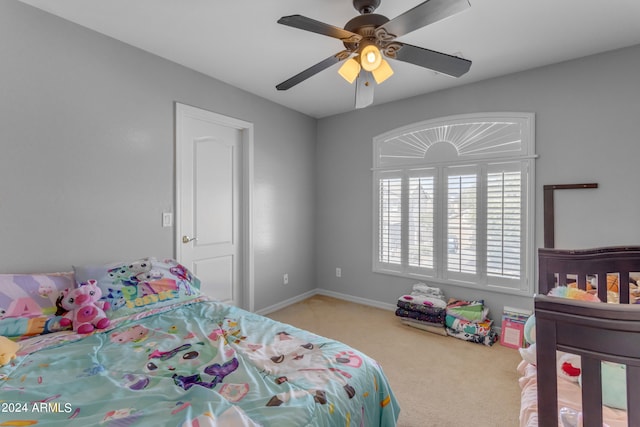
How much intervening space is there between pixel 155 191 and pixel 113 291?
967 mm

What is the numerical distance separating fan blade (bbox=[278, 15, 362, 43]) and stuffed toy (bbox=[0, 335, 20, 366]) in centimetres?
203

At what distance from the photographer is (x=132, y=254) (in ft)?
7.87

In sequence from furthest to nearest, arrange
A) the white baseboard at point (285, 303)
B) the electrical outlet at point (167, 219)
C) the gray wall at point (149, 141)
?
1. the white baseboard at point (285, 303)
2. the electrical outlet at point (167, 219)
3. the gray wall at point (149, 141)

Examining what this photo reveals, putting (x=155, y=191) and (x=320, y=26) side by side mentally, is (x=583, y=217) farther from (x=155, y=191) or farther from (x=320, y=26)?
(x=155, y=191)

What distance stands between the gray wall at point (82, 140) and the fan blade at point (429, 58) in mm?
2016

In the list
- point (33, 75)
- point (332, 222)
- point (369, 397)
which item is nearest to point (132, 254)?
point (33, 75)

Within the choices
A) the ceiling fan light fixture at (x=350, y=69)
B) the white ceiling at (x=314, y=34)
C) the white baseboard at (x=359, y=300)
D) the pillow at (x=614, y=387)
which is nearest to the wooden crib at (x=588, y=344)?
the pillow at (x=614, y=387)

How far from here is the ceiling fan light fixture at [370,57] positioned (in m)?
1.67

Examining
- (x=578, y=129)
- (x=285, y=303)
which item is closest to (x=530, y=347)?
(x=578, y=129)

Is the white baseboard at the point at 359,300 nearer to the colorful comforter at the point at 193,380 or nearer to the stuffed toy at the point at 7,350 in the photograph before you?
the colorful comforter at the point at 193,380

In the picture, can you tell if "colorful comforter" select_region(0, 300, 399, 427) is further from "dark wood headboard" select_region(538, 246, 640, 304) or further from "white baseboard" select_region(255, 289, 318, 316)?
"white baseboard" select_region(255, 289, 318, 316)

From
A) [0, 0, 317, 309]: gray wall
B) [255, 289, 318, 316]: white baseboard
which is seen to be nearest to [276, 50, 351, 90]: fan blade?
[0, 0, 317, 309]: gray wall

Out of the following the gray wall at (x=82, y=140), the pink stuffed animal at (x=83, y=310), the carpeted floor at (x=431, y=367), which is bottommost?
the carpeted floor at (x=431, y=367)

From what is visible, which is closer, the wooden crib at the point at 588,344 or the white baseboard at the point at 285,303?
the wooden crib at the point at 588,344
